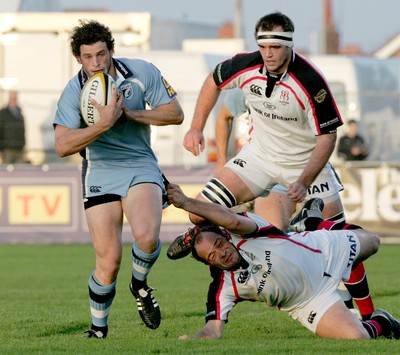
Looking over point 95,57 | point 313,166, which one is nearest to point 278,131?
point 313,166

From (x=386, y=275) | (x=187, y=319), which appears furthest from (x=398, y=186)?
(x=187, y=319)

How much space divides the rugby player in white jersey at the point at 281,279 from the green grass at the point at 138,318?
7.1 inches

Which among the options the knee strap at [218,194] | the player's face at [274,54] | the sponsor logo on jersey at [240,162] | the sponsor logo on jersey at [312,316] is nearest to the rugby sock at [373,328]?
the sponsor logo on jersey at [312,316]

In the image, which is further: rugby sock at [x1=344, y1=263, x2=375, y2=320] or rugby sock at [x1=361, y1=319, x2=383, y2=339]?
rugby sock at [x1=344, y1=263, x2=375, y2=320]

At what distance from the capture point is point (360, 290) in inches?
384

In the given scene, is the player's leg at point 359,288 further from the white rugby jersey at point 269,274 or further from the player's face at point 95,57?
the player's face at point 95,57

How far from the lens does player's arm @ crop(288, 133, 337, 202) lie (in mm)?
9672

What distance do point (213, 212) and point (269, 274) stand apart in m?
0.66

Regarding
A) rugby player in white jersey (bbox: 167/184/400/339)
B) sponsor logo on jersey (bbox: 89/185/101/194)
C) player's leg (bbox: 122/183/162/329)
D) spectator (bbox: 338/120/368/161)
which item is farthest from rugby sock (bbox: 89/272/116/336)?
spectator (bbox: 338/120/368/161)

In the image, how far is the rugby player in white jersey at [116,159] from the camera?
927 centimetres

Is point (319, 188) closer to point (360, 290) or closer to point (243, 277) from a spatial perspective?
point (360, 290)

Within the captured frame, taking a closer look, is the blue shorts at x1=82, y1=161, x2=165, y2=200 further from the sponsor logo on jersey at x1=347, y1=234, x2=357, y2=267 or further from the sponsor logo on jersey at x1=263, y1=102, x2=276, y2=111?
the sponsor logo on jersey at x1=347, y1=234, x2=357, y2=267

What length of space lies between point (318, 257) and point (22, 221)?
12709 millimetres

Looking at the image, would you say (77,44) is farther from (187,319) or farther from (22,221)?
(22,221)
